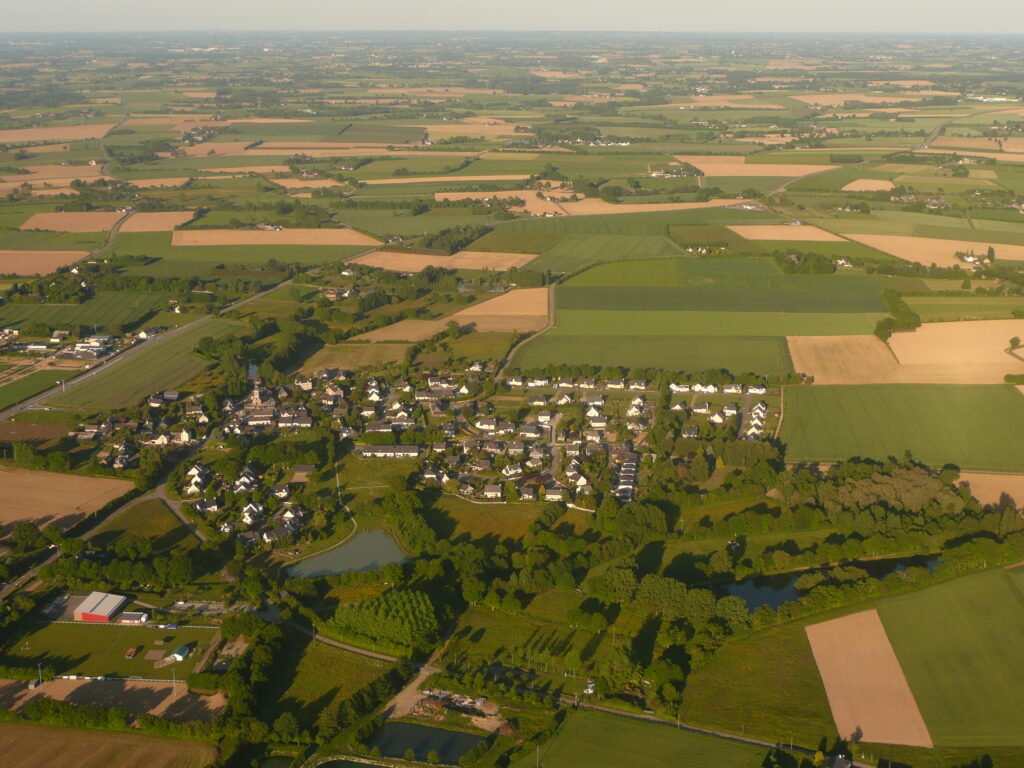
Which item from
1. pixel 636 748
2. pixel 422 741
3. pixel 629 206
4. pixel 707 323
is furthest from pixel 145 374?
pixel 629 206

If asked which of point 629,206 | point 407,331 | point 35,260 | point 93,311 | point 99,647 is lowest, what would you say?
point 99,647

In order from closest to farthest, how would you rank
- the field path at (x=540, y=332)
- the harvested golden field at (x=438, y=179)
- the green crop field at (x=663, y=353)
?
the green crop field at (x=663, y=353)
the field path at (x=540, y=332)
the harvested golden field at (x=438, y=179)

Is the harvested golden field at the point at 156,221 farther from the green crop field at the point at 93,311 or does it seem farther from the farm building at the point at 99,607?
the farm building at the point at 99,607

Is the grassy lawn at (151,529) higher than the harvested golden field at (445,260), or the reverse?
the harvested golden field at (445,260)

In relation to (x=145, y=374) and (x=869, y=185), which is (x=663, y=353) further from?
(x=869, y=185)

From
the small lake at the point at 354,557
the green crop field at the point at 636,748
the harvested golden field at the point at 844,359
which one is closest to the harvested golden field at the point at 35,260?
the small lake at the point at 354,557

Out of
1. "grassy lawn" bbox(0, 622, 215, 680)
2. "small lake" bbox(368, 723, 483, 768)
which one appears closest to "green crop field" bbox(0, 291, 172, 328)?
"grassy lawn" bbox(0, 622, 215, 680)

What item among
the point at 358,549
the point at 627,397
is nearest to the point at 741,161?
the point at 627,397
